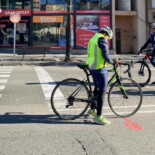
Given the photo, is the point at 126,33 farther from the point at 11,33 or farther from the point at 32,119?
the point at 32,119

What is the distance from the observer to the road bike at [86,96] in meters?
6.17

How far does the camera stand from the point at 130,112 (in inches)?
257

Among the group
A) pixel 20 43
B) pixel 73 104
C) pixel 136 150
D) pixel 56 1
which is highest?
pixel 56 1

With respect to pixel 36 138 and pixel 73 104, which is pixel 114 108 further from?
pixel 36 138

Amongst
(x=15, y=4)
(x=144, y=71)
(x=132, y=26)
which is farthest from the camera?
(x=132, y=26)

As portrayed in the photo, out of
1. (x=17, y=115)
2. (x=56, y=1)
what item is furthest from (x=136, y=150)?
(x=56, y=1)

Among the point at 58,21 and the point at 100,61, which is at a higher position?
the point at 58,21

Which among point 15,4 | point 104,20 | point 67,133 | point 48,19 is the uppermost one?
point 15,4

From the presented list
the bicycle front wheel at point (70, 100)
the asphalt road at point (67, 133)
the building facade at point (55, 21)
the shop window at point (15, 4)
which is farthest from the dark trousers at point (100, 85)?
the shop window at point (15, 4)

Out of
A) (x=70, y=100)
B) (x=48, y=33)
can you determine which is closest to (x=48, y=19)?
(x=48, y=33)

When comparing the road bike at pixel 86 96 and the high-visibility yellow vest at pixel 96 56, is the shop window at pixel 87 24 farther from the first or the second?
the high-visibility yellow vest at pixel 96 56

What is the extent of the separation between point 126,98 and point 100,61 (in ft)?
3.90

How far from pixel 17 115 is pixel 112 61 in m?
2.33

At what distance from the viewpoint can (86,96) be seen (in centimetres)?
616
